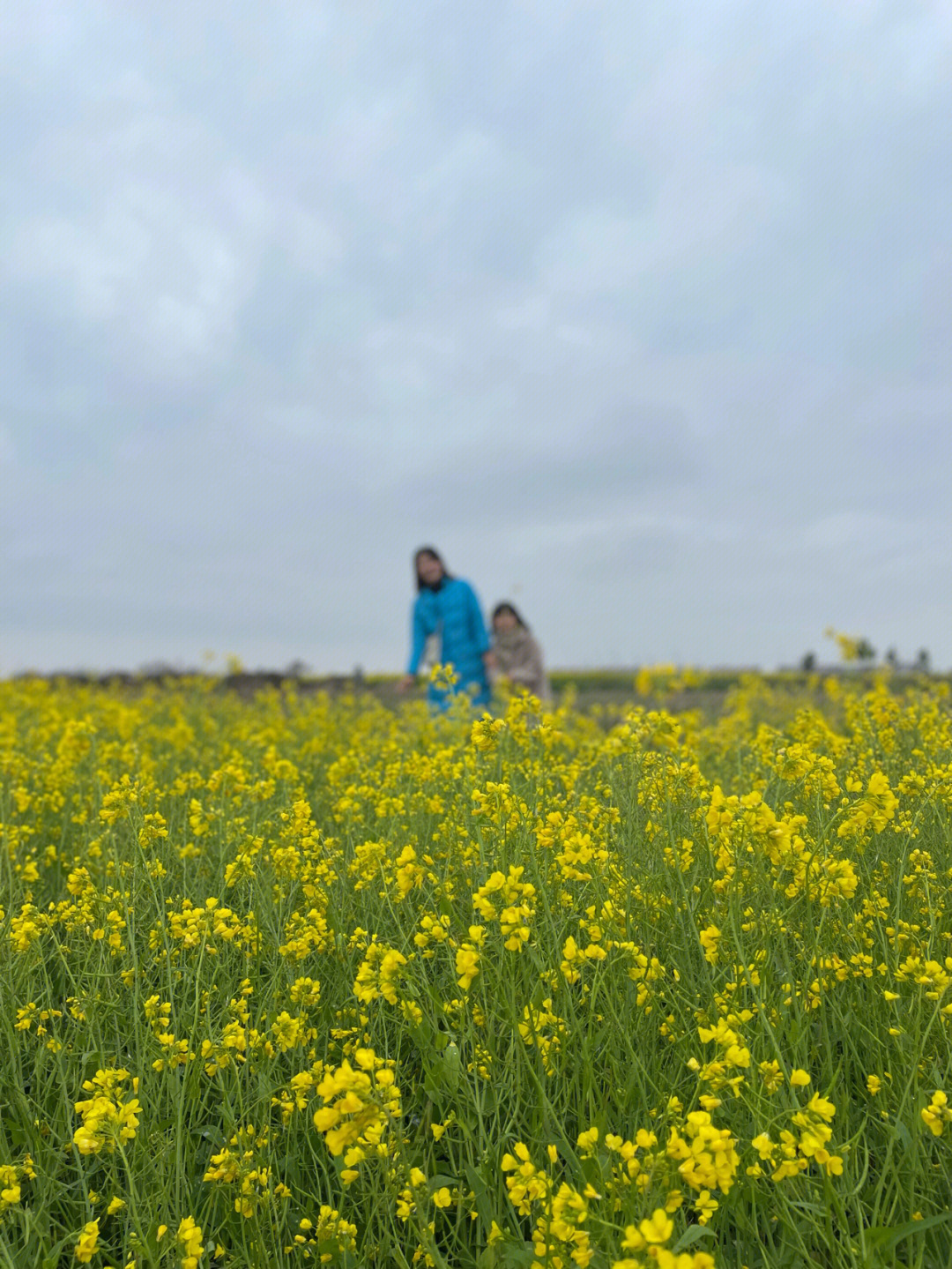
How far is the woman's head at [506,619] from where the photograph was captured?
9766mm

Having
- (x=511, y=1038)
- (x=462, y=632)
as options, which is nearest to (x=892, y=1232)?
(x=511, y=1038)


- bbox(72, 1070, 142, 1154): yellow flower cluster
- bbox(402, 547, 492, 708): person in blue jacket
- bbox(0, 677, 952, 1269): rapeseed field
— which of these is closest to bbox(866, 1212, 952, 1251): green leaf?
bbox(0, 677, 952, 1269): rapeseed field

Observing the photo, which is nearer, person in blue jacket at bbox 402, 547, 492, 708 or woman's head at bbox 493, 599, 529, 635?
person in blue jacket at bbox 402, 547, 492, 708

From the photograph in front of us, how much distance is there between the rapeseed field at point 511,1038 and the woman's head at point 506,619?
6.09 meters

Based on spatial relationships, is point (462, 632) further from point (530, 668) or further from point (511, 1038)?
point (511, 1038)

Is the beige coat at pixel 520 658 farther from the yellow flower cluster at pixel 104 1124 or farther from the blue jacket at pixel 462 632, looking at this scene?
the yellow flower cluster at pixel 104 1124

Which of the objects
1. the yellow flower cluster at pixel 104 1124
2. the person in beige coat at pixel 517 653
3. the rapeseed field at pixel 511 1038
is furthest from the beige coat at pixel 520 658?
the yellow flower cluster at pixel 104 1124

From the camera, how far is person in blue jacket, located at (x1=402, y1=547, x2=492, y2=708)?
8.46m

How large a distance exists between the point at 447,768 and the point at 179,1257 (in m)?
1.76

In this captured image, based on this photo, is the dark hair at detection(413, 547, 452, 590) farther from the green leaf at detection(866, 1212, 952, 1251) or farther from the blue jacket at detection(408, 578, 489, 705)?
the green leaf at detection(866, 1212, 952, 1251)

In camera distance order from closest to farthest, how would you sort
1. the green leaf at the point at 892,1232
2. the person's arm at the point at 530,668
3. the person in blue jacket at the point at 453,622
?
1. the green leaf at the point at 892,1232
2. the person in blue jacket at the point at 453,622
3. the person's arm at the point at 530,668

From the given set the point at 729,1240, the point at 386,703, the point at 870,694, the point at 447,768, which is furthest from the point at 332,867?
the point at 386,703

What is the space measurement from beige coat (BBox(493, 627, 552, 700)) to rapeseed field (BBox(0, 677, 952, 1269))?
5897 millimetres

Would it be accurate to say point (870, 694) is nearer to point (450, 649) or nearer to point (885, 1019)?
point (885, 1019)
